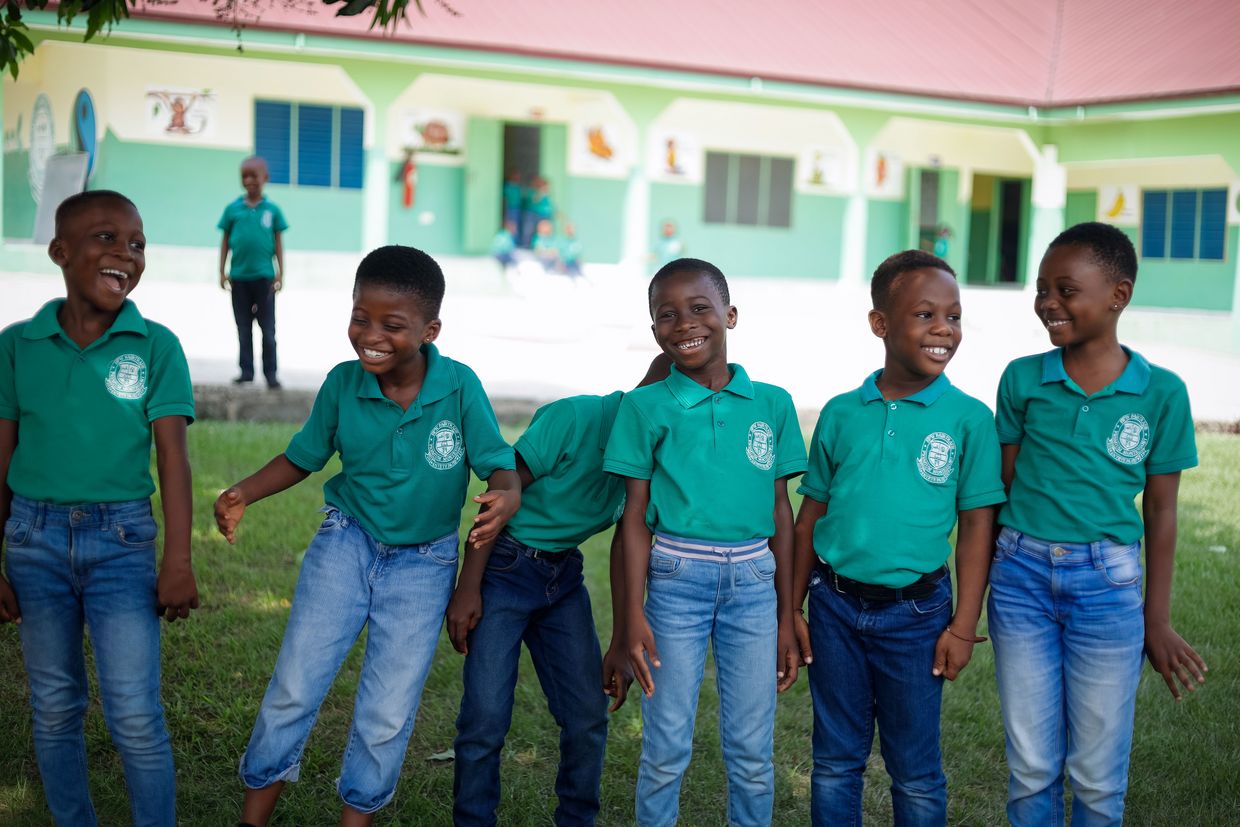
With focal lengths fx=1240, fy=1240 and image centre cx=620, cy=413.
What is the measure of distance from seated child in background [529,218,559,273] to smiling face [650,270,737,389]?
14.8 m

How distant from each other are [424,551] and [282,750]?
0.52 metres

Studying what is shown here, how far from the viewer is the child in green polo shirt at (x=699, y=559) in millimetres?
2697

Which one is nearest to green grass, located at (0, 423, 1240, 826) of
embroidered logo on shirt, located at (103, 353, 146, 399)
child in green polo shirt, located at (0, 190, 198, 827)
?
child in green polo shirt, located at (0, 190, 198, 827)

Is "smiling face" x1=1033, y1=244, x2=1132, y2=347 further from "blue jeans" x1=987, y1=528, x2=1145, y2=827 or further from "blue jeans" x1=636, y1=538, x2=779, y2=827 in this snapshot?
"blue jeans" x1=636, y1=538, x2=779, y2=827

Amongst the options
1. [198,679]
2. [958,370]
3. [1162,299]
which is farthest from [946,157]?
[198,679]

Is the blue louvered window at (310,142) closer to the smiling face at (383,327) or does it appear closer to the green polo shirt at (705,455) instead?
the smiling face at (383,327)

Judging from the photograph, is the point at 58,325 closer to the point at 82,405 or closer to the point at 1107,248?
the point at 82,405

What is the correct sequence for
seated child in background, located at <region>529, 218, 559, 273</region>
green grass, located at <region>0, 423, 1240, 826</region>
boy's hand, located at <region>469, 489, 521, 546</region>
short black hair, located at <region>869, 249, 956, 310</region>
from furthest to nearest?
seated child in background, located at <region>529, 218, 559, 273</region>, green grass, located at <region>0, 423, 1240, 826</region>, short black hair, located at <region>869, 249, 956, 310</region>, boy's hand, located at <region>469, 489, 521, 546</region>

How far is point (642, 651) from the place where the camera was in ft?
8.77

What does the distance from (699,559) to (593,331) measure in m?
12.0

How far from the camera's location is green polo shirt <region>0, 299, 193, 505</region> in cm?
264

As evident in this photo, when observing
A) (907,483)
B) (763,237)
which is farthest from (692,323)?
(763,237)

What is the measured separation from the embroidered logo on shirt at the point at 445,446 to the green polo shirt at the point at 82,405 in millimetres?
547

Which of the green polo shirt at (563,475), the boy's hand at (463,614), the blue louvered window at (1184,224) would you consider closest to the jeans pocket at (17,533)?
the boy's hand at (463,614)
